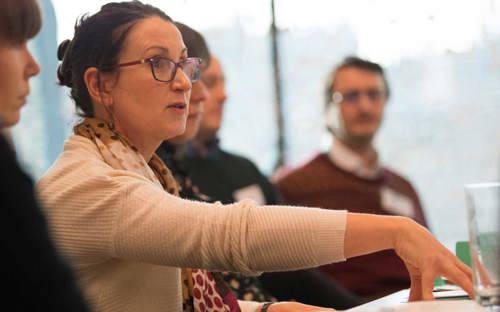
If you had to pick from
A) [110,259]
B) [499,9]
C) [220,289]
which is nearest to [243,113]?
[499,9]

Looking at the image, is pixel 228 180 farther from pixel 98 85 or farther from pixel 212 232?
pixel 212 232

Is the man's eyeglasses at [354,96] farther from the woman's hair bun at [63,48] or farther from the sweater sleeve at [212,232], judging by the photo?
the sweater sleeve at [212,232]

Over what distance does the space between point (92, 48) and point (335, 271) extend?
5.75 ft

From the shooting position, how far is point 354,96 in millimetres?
3859

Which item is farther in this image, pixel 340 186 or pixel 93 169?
pixel 340 186

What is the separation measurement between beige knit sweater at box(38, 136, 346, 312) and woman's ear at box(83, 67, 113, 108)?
0.94 feet

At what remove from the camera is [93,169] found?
160 cm

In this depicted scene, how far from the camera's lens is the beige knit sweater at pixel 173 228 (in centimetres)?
148

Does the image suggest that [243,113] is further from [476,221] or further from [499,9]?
[476,221]

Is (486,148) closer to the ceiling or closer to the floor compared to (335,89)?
closer to the floor

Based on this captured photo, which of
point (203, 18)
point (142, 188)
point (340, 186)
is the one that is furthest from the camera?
point (203, 18)

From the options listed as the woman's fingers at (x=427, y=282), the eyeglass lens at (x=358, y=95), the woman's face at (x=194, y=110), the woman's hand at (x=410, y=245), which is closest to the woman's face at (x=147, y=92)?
the woman's hand at (x=410, y=245)

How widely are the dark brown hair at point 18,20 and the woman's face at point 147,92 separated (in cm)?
62

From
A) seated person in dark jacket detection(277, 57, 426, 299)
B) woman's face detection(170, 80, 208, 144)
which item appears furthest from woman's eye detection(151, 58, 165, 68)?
seated person in dark jacket detection(277, 57, 426, 299)
